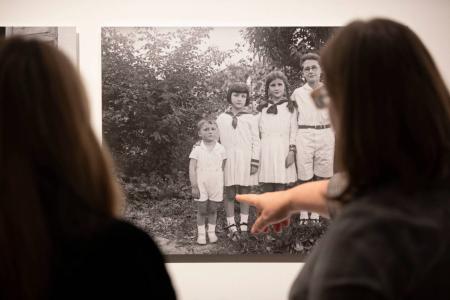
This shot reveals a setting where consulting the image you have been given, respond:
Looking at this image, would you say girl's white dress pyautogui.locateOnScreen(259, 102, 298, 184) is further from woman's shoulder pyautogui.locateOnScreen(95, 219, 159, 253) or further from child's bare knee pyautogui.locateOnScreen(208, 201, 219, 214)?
woman's shoulder pyautogui.locateOnScreen(95, 219, 159, 253)

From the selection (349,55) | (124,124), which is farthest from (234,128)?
(349,55)

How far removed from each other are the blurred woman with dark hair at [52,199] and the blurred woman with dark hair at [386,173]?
12.8 inches

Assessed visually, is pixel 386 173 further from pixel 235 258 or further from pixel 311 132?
pixel 235 258

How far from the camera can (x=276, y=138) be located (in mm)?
2492

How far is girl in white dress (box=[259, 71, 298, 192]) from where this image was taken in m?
2.49

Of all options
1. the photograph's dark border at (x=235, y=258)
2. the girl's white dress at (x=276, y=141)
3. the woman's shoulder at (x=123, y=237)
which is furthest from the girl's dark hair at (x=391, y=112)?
the photograph's dark border at (x=235, y=258)

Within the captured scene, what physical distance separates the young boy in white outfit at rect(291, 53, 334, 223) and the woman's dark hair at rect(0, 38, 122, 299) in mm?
1713

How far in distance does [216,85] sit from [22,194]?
1.75 meters

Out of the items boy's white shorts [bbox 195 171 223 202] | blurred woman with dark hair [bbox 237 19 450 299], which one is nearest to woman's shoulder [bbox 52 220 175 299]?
blurred woman with dark hair [bbox 237 19 450 299]

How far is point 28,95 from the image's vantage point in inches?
32.7

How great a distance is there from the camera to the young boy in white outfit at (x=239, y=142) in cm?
249

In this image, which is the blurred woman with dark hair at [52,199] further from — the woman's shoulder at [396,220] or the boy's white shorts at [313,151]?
the boy's white shorts at [313,151]

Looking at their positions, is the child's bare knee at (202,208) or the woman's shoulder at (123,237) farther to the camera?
the child's bare knee at (202,208)

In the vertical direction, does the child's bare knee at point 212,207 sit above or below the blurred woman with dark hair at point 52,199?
below
